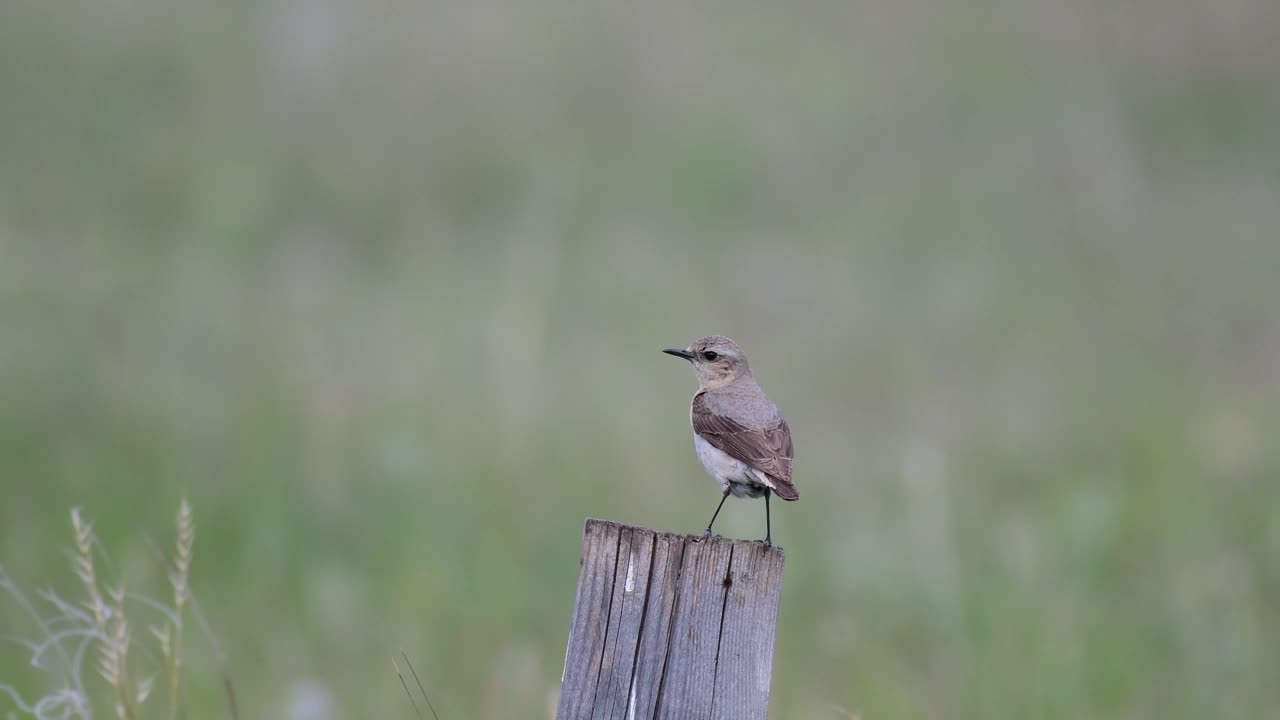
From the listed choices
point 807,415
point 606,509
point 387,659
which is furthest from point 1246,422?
point 387,659

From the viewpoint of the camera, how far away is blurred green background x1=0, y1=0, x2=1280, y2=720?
8.39 m

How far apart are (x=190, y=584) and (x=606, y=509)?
266 cm

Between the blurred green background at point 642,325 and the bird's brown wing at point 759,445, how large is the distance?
1890 mm

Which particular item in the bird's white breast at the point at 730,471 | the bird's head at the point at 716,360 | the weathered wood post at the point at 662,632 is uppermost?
the bird's head at the point at 716,360

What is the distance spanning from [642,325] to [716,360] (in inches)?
259

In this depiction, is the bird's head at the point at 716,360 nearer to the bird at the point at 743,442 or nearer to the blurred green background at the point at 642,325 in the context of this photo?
the bird at the point at 743,442

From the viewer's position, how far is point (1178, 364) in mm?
13281

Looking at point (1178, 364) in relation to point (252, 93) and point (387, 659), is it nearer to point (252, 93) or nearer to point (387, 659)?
point (387, 659)

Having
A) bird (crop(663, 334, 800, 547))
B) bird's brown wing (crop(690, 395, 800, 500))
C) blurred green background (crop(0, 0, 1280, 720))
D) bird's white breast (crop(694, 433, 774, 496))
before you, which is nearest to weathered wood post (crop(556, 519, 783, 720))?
bird (crop(663, 334, 800, 547))

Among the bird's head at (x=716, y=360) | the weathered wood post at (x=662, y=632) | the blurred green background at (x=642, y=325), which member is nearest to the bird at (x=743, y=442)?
the bird's head at (x=716, y=360)

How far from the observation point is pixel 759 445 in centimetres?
553

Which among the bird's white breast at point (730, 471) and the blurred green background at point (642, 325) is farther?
the blurred green background at point (642, 325)

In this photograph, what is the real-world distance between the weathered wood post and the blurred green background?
131 inches

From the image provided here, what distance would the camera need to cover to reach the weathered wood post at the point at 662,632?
368 centimetres
